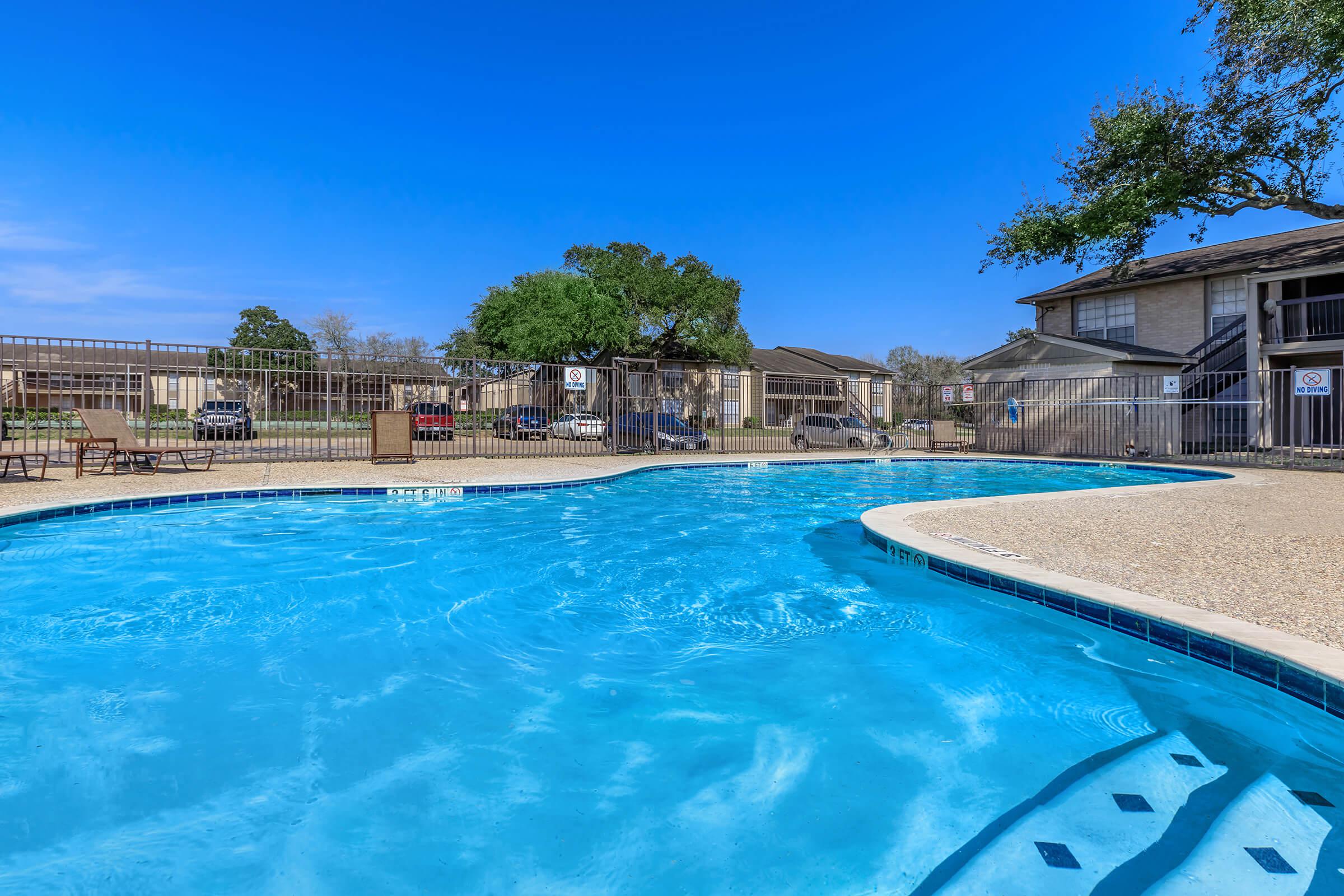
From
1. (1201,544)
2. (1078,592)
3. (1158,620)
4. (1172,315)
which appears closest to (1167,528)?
(1201,544)

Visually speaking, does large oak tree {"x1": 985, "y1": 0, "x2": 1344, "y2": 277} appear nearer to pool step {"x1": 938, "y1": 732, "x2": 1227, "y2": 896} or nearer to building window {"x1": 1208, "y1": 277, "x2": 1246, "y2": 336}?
building window {"x1": 1208, "y1": 277, "x2": 1246, "y2": 336}

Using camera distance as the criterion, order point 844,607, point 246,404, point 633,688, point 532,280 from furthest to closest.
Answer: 1. point 532,280
2. point 246,404
3. point 844,607
4. point 633,688

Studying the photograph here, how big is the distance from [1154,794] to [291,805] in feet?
11.6

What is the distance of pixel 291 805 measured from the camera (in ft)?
9.44

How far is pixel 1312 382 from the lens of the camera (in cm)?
1305

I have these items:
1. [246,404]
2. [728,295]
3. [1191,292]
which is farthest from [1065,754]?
[728,295]

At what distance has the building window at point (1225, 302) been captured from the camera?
21344mm

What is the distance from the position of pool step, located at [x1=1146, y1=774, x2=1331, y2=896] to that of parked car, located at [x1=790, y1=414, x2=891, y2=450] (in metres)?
19.7

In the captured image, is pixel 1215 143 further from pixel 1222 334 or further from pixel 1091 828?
pixel 1091 828

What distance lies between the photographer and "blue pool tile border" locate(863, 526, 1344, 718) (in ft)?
9.89

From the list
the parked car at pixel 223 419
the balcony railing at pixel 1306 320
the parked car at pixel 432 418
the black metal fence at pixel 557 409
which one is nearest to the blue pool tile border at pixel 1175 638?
the black metal fence at pixel 557 409

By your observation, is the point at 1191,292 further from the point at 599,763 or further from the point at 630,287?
the point at 599,763

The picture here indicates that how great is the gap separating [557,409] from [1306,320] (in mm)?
20888

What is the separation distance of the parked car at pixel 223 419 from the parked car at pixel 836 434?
50.9 ft
